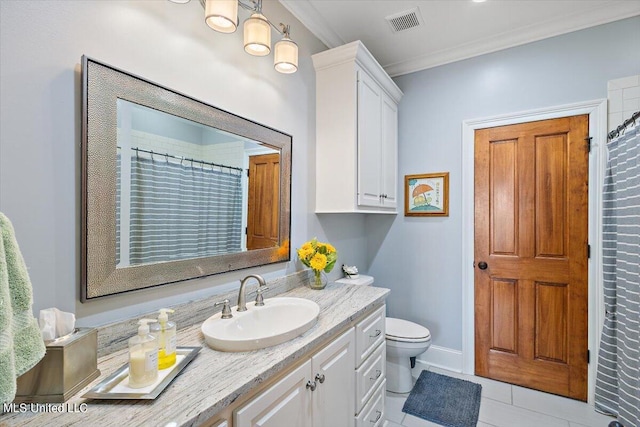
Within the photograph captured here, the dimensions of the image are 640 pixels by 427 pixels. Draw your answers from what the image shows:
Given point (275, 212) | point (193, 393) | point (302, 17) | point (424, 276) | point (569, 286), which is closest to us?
point (193, 393)

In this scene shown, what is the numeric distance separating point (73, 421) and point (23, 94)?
919 mm

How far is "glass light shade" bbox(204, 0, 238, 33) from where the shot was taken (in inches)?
47.4

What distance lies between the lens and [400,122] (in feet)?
9.57

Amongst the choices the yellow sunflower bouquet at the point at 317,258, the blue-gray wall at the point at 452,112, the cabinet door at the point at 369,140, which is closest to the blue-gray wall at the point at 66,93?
the yellow sunflower bouquet at the point at 317,258

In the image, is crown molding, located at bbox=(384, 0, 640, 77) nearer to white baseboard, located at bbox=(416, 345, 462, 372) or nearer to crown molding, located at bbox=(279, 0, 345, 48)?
crown molding, located at bbox=(279, 0, 345, 48)

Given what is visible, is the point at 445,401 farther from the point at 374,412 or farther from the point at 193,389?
the point at 193,389

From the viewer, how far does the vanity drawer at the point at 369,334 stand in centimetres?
161

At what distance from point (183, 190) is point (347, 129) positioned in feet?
4.02

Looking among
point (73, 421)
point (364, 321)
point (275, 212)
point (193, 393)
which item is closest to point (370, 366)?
point (364, 321)

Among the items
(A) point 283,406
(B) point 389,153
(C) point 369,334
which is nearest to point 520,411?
(C) point 369,334

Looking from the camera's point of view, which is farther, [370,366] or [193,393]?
[370,366]

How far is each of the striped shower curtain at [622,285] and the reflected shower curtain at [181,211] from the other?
2.17 metres

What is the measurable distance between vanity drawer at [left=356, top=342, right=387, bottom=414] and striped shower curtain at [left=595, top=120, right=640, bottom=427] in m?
1.31

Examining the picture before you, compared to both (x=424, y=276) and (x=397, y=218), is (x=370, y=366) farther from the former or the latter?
(x=397, y=218)
